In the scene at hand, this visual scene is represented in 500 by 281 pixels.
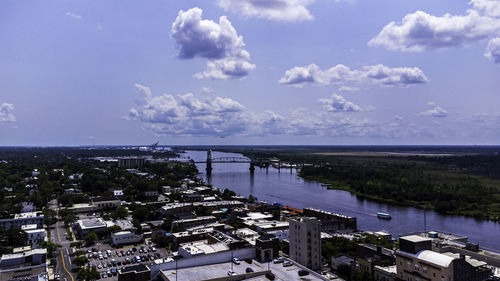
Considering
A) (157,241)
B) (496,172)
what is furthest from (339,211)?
(496,172)

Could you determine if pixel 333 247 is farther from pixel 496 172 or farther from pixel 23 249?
pixel 496 172

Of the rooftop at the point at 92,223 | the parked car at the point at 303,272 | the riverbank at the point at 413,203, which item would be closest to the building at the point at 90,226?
the rooftop at the point at 92,223

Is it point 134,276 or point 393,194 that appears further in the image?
point 393,194

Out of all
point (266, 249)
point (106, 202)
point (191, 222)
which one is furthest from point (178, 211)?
point (266, 249)

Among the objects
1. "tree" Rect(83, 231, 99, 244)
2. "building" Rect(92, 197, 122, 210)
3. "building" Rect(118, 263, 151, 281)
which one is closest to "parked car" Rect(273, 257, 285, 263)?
"building" Rect(118, 263, 151, 281)

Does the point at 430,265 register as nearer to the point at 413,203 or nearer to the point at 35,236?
the point at 35,236

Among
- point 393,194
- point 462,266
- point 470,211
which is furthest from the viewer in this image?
point 393,194
